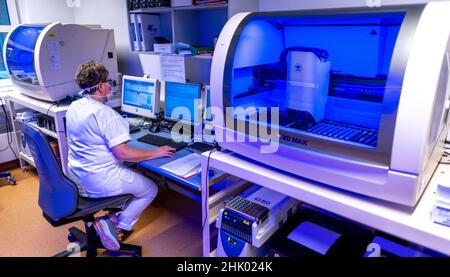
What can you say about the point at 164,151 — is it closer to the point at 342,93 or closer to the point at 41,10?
the point at 342,93

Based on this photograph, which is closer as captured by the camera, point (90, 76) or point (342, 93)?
point (342, 93)

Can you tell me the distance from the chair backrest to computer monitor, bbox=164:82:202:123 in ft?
2.99

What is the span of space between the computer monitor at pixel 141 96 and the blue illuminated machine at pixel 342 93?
3.70 feet

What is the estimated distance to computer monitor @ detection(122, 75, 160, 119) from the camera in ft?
8.07

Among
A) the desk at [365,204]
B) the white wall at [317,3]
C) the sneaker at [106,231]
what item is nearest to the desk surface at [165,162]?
the desk at [365,204]

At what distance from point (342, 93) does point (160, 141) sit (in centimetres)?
126

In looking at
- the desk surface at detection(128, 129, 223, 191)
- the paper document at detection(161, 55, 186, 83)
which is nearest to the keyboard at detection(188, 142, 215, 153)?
the desk surface at detection(128, 129, 223, 191)

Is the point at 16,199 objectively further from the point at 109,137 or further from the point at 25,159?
the point at 109,137

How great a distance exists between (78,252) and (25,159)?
166 cm

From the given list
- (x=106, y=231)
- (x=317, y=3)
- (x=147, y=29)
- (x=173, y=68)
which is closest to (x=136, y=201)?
(x=106, y=231)

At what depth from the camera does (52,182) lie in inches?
66.5

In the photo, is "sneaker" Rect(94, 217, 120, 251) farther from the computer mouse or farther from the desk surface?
the computer mouse

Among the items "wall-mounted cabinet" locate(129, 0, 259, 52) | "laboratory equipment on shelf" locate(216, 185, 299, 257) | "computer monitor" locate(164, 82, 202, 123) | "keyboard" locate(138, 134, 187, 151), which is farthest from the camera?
"wall-mounted cabinet" locate(129, 0, 259, 52)

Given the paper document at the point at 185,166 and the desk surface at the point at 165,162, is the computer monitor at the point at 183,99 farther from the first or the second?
the paper document at the point at 185,166
